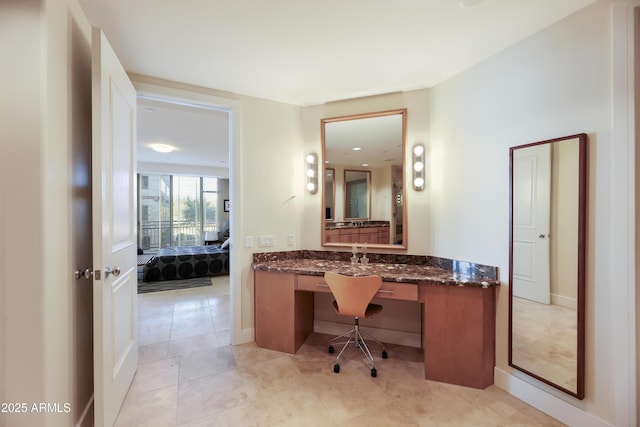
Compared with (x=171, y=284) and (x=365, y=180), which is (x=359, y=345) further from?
(x=171, y=284)

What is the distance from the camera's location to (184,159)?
680 cm

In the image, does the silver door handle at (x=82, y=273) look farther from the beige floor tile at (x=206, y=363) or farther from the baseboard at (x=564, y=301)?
the baseboard at (x=564, y=301)

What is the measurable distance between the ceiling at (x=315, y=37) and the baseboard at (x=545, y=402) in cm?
234

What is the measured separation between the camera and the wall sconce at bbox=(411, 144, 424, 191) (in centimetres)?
261

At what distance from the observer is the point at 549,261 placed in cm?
180

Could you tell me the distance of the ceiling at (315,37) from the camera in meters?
1.61

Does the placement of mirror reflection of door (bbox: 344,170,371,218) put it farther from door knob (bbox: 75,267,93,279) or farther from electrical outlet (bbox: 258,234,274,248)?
door knob (bbox: 75,267,93,279)

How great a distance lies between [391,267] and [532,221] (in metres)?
1.13

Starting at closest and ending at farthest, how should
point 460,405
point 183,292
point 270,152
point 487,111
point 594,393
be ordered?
point 594,393 < point 460,405 < point 487,111 < point 270,152 < point 183,292

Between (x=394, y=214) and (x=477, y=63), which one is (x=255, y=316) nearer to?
(x=394, y=214)

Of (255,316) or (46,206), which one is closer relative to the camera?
(46,206)

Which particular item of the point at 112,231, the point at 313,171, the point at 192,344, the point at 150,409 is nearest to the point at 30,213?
the point at 112,231

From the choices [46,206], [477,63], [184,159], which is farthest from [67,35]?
[184,159]

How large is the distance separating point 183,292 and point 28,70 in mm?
4014
